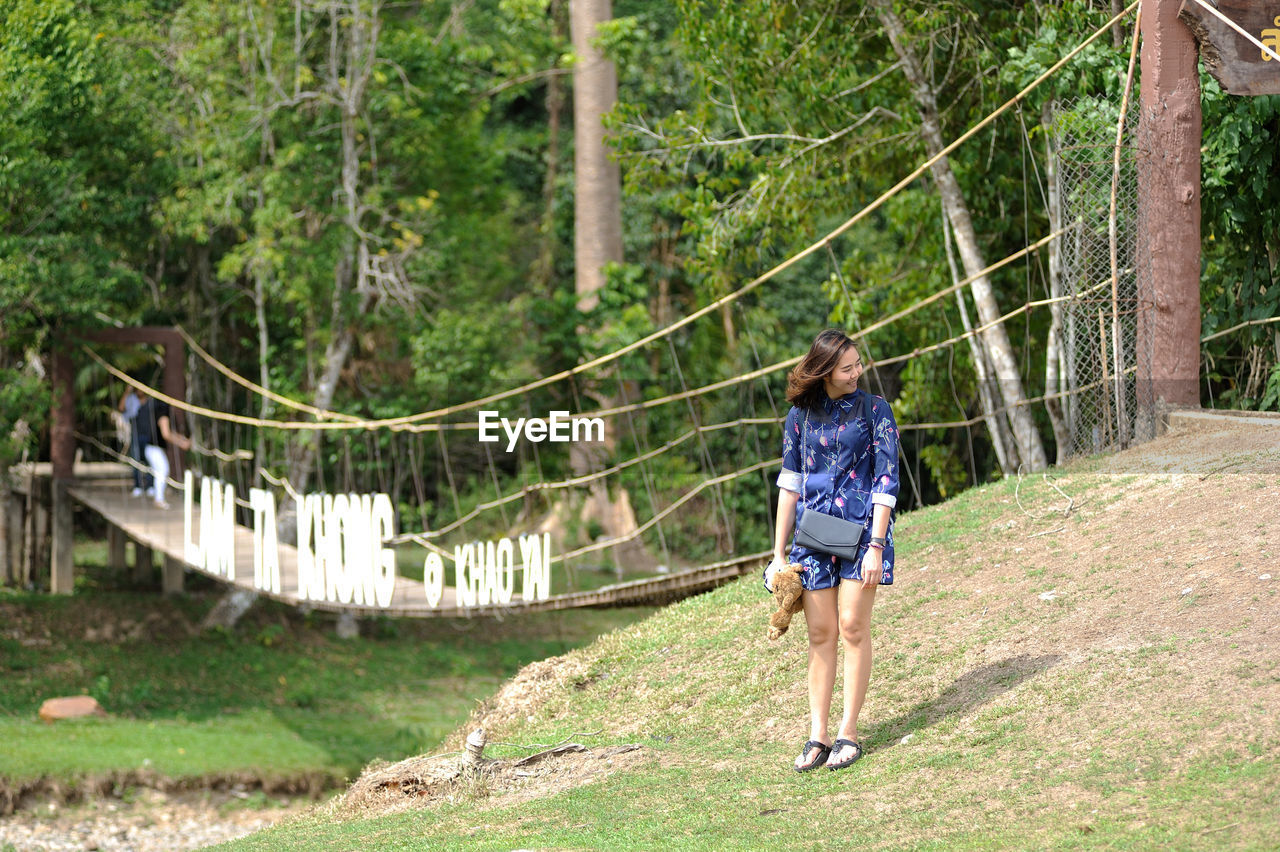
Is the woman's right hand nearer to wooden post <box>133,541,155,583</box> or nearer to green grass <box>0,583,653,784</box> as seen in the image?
green grass <box>0,583,653,784</box>

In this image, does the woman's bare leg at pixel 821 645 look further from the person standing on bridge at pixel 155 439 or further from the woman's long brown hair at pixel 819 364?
the person standing on bridge at pixel 155 439

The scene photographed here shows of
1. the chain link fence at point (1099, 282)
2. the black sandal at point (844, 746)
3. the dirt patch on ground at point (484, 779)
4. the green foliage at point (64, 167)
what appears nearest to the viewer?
the black sandal at point (844, 746)

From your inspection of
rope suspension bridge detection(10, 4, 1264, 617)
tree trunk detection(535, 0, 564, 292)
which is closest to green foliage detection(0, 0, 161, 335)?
rope suspension bridge detection(10, 4, 1264, 617)

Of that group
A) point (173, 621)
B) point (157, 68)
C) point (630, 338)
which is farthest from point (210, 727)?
point (157, 68)

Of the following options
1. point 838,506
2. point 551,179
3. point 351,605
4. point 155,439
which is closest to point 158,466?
point 155,439

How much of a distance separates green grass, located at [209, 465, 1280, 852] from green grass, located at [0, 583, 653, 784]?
4780 millimetres

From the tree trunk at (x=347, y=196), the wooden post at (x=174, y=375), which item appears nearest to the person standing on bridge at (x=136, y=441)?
the wooden post at (x=174, y=375)

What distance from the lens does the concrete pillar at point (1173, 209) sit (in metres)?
5.04

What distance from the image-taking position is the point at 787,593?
Result: 3.31 m

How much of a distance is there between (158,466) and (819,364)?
24.6 feet

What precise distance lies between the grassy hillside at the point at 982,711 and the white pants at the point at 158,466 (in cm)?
513

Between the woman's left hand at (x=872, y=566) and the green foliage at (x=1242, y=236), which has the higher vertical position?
the green foliage at (x=1242, y=236)

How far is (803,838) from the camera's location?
295cm

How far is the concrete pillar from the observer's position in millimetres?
5035
